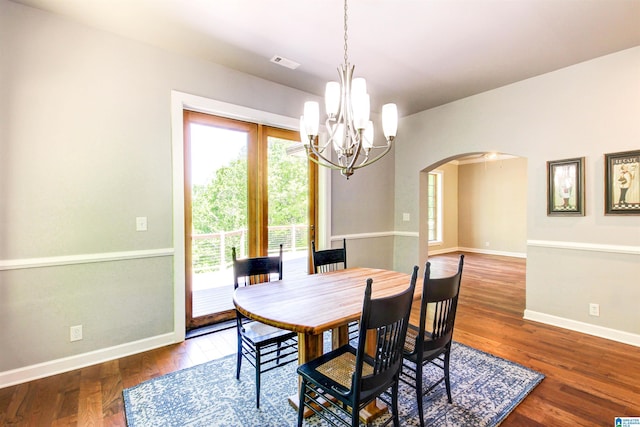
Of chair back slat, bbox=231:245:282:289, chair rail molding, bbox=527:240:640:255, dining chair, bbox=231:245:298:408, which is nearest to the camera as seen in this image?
dining chair, bbox=231:245:298:408

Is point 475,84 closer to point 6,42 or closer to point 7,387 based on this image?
point 6,42

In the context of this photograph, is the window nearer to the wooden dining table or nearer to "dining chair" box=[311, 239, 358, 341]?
"dining chair" box=[311, 239, 358, 341]

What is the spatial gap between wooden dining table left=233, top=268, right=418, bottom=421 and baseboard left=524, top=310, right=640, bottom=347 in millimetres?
2204

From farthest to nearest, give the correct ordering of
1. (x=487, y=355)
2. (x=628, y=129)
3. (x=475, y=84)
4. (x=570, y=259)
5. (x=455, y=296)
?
1. (x=475, y=84)
2. (x=570, y=259)
3. (x=628, y=129)
4. (x=487, y=355)
5. (x=455, y=296)

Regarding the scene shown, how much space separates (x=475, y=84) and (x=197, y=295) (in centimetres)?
421

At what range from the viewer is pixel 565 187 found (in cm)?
320

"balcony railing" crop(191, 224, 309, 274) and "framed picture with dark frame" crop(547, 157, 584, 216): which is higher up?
"framed picture with dark frame" crop(547, 157, 584, 216)

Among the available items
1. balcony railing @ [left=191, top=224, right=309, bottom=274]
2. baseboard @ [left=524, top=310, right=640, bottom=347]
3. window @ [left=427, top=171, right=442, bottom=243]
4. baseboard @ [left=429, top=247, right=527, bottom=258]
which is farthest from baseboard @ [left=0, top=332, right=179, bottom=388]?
window @ [left=427, top=171, right=442, bottom=243]

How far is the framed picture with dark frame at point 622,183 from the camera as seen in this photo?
9.14ft

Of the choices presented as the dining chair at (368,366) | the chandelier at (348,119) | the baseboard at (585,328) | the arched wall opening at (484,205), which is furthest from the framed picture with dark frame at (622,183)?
the arched wall opening at (484,205)

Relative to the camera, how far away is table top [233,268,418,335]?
1.52 metres

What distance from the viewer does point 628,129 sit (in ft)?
9.25

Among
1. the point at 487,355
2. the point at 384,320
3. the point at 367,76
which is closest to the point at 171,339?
the point at 384,320

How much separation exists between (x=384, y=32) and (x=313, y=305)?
2.34m
